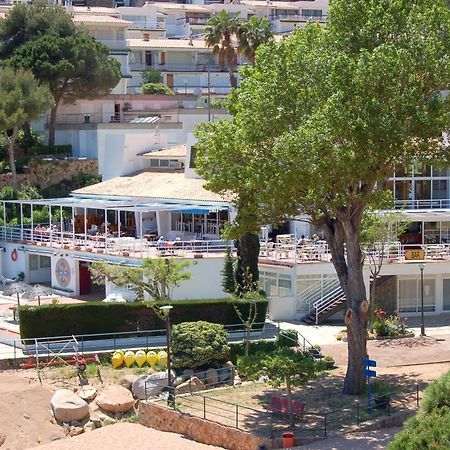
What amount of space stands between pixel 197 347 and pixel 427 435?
17.0m

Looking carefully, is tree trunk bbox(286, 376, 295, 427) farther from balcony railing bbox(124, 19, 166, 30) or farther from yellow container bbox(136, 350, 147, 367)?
balcony railing bbox(124, 19, 166, 30)

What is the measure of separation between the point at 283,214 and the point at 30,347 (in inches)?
446

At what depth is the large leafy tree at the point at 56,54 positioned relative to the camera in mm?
66375

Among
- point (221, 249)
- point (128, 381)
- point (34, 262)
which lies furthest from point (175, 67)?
point (128, 381)

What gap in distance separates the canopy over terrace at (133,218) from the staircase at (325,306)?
22.0 ft

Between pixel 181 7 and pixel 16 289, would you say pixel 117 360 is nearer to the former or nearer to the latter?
pixel 16 289

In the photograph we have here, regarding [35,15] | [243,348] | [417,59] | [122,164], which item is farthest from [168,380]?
[35,15]

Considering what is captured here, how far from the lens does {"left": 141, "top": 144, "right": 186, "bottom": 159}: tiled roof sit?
58.8m

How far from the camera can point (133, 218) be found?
55.6m

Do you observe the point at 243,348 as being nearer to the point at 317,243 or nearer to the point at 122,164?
the point at 317,243

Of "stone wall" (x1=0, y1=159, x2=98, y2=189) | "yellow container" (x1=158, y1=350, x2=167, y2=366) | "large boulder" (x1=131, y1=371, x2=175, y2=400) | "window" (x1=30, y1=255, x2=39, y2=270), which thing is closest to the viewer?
"large boulder" (x1=131, y1=371, x2=175, y2=400)

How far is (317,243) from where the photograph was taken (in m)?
47.3

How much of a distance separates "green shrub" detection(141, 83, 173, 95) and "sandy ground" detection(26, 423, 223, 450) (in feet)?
168

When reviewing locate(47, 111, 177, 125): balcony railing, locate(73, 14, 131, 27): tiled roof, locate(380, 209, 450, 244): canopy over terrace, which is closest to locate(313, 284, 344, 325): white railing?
locate(380, 209, 450, 244): canopy over terrace
